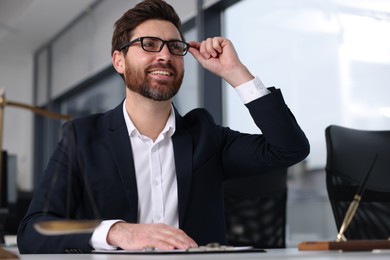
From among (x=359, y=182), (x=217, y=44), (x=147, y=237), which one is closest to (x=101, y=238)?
(x=147, y=237)

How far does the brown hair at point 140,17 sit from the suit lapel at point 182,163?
359mm

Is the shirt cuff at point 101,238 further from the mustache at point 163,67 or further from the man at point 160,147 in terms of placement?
the mustache at point 163,67

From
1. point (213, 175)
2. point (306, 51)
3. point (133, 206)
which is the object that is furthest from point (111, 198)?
point (306, 51)

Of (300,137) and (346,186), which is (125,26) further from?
(346,186)

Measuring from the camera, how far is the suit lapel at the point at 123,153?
189 cm

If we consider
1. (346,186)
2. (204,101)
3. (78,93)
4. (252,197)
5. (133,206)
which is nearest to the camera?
(133,206)

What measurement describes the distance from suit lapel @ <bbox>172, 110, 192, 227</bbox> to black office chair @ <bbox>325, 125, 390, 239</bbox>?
57cm

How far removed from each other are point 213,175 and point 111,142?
1.22 feet

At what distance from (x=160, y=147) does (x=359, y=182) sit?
0.76 meters

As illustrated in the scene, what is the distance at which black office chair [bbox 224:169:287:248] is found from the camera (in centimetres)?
275

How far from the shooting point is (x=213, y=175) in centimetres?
210

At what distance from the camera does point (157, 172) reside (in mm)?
1984

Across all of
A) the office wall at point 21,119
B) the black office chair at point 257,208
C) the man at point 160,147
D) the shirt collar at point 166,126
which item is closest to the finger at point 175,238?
the man at point 160,147

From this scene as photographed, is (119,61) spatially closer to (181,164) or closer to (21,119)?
(181,164)
